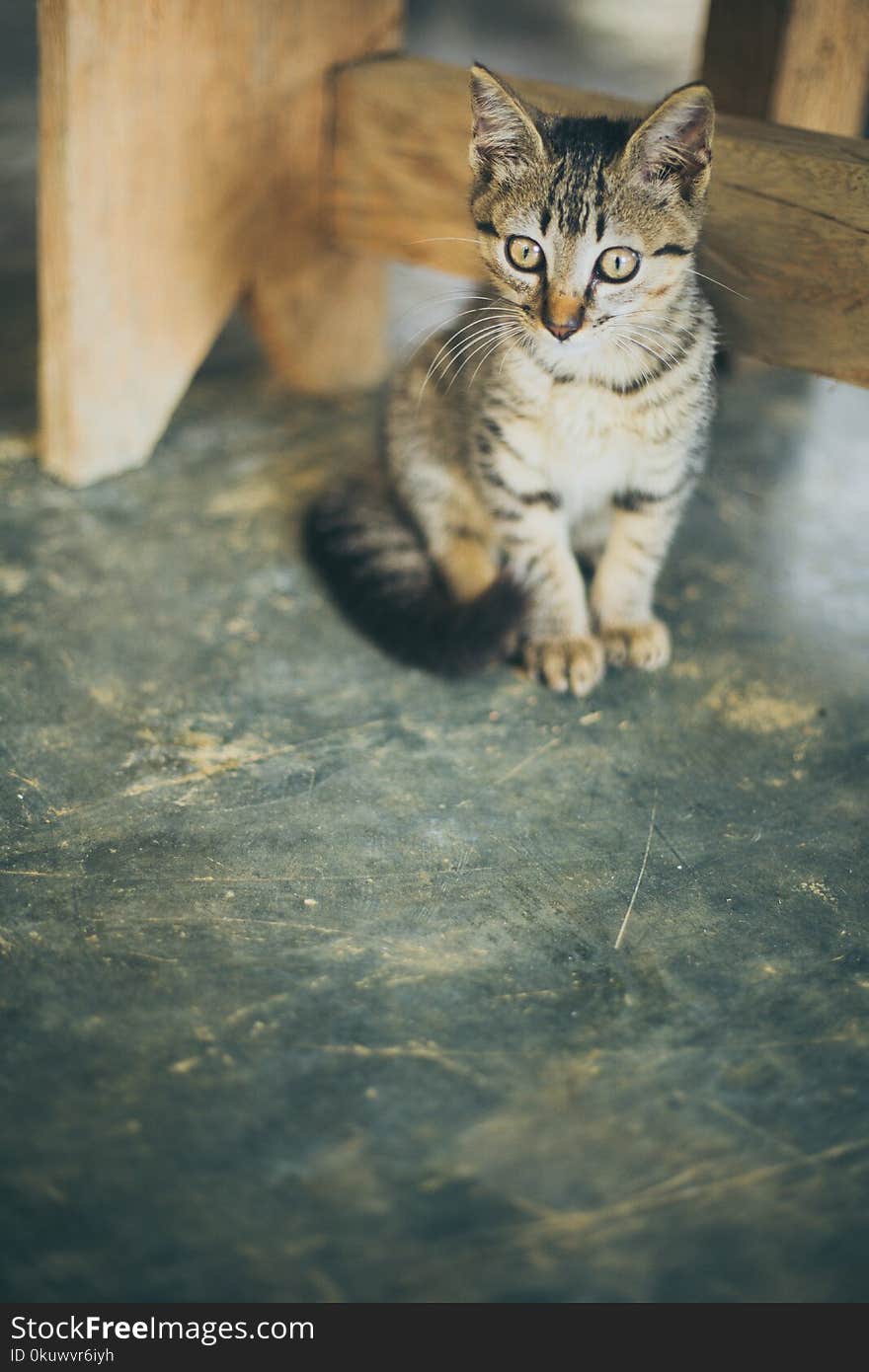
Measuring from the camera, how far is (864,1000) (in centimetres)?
140

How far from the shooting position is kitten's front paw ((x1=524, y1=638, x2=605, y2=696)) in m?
1.92

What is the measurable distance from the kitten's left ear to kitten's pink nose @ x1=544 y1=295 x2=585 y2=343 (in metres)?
0.20

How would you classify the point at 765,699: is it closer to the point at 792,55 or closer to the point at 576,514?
the point at 576,514

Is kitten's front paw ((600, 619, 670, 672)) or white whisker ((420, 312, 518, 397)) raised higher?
white whisker ((420, 312, 518, 397))

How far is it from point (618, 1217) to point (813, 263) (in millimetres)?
1438

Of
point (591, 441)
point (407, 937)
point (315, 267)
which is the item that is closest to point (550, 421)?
point (591, 441)

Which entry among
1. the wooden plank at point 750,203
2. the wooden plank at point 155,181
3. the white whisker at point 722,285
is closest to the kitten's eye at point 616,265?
the white whisker at point 722,285

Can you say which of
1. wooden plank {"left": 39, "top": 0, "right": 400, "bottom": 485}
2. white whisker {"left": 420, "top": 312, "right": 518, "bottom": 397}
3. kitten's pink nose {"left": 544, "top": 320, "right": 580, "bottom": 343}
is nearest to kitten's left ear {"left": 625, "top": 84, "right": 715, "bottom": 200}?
kitten's pink nose {"left": 544, "top": 320, "right": 580, "bottom": 343}

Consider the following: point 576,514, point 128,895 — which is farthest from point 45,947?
point 576,514

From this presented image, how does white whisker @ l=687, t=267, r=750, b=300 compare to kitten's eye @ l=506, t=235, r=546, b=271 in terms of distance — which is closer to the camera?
kitten's eye @ l=506, t=235, r=546, b=271

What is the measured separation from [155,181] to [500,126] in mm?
776

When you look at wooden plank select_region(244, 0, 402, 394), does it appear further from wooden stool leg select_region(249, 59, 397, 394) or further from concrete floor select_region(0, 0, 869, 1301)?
concrete floor select_region(0, 0, 869, 1301)

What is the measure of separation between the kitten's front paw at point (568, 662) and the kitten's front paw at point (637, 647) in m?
0.02

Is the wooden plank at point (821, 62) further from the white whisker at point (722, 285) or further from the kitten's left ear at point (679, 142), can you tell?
the kitten's left ear at point (679, 142)
